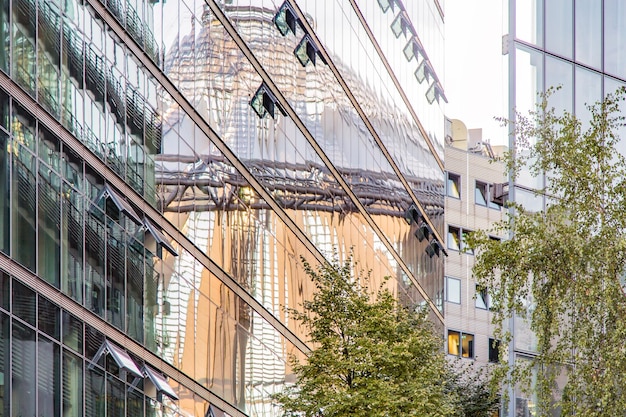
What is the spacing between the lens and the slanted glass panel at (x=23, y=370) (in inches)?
901

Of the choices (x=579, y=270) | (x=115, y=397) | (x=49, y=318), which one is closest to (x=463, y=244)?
(x=579, y=270)

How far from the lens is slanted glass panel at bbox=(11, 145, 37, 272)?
23344 mm

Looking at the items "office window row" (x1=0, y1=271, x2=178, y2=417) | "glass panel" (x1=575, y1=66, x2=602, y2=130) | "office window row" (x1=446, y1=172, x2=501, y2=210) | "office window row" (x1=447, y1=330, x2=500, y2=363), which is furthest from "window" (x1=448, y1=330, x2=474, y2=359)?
"office window row" (x1=0, y1=271, x2=178, y2=417)

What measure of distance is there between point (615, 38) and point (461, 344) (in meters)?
28.4

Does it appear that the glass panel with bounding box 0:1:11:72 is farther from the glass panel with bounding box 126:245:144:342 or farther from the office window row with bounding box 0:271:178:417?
the glass panel with bounding box 126:245:144:342

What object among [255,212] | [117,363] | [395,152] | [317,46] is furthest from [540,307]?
[395,152]

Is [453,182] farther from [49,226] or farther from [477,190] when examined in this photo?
[49,226]

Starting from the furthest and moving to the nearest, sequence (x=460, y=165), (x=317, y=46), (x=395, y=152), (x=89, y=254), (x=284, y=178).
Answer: (x=460, y=165) → (x=395, y=152) → (x=317, y=46) → (x=284, y=178) → (x=89, y=254)

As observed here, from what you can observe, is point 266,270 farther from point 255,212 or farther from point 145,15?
point 145,15

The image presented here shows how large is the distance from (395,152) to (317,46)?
10668 millimetres

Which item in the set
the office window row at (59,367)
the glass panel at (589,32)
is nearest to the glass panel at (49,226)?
the office window row at (59,367)

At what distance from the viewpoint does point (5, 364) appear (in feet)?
74.0

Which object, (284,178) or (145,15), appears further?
(284,178)

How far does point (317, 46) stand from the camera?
141 ft
